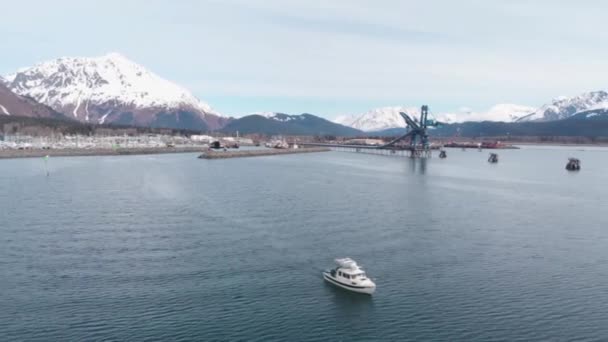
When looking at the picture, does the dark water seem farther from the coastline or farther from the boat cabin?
the coastline

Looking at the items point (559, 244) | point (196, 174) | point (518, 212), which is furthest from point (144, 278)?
point (196, 174)

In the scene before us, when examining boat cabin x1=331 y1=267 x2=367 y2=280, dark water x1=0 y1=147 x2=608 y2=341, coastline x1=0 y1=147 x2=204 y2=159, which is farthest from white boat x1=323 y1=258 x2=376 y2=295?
coastline x1=0 y1=147 x2=204 y2=159

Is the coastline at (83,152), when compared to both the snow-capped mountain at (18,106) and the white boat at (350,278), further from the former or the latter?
the snow-capped mountain at (18,106)

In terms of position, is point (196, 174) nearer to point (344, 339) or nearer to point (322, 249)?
point (322, 249)

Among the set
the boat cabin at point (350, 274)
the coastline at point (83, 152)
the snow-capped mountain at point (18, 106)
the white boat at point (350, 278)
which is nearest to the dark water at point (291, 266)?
the white boat at point (350, 278)

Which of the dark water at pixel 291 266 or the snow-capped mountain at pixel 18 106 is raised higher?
the snow-capped mountain at pixel 18 106

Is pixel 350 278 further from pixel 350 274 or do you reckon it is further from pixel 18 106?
pixel 18 106
